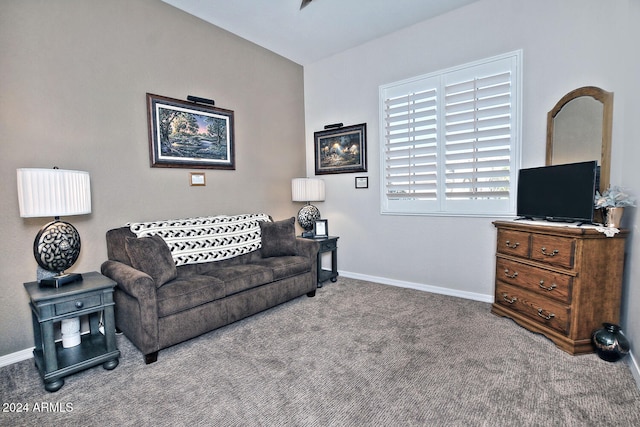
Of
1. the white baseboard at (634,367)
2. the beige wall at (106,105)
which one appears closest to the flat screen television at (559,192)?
the white baseboard at (634,367)

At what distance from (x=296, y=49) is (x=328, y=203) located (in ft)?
7.18

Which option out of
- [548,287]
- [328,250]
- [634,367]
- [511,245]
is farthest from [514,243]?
[328,250]

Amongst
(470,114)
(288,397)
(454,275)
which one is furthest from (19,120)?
(454,275)

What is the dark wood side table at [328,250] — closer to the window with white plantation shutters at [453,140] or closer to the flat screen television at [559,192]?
the window with white plantation shutters at [453,140]

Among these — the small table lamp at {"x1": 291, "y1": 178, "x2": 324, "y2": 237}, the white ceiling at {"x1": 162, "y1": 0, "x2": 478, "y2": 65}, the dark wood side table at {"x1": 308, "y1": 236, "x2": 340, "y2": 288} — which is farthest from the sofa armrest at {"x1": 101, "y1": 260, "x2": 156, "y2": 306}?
the white ceiling at {"x1": 162, "y1": 0, "x2": 478, "y2": 65}

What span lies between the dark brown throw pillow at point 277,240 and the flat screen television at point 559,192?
7.79 ft

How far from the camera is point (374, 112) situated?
4152 mm

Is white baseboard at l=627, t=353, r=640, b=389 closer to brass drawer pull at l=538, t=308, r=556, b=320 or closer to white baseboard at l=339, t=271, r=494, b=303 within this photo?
brass drawer pull at l=538, t=308, r=556, b=320

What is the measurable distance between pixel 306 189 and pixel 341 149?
0.77 meters

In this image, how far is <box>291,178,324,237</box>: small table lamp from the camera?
14.5 feet

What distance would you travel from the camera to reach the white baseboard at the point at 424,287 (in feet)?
11.3

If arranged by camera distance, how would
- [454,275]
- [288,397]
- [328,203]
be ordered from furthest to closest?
[328,203]
[454,275]
[288,397]

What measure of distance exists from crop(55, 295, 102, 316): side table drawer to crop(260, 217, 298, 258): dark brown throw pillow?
173 centimetres

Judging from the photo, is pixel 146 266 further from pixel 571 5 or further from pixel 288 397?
pixel 571 5
